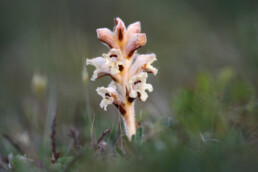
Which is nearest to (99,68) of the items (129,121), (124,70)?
(124,70)

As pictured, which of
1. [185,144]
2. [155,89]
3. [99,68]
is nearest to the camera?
[185,144]

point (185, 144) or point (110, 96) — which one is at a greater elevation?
point (110, 96)

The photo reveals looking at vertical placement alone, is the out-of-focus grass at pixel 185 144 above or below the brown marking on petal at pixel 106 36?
below

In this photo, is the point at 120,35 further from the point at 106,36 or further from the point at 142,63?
the point at 142,63

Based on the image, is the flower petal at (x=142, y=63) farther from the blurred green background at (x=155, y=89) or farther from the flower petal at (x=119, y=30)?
the blurred green background at (x=155, y=89)

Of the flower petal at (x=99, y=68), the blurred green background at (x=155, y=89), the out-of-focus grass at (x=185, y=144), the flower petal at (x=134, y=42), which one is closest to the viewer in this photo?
the out-of-focus grass at (x=185, y=144)

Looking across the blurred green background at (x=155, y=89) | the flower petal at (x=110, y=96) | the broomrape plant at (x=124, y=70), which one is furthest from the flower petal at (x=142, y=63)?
the blurred green background at (x=155, y=89)

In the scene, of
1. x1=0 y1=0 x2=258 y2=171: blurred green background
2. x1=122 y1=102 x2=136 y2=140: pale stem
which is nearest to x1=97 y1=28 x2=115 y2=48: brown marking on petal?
x1=122 y1=102 x2=136 y2=140: pale stem
